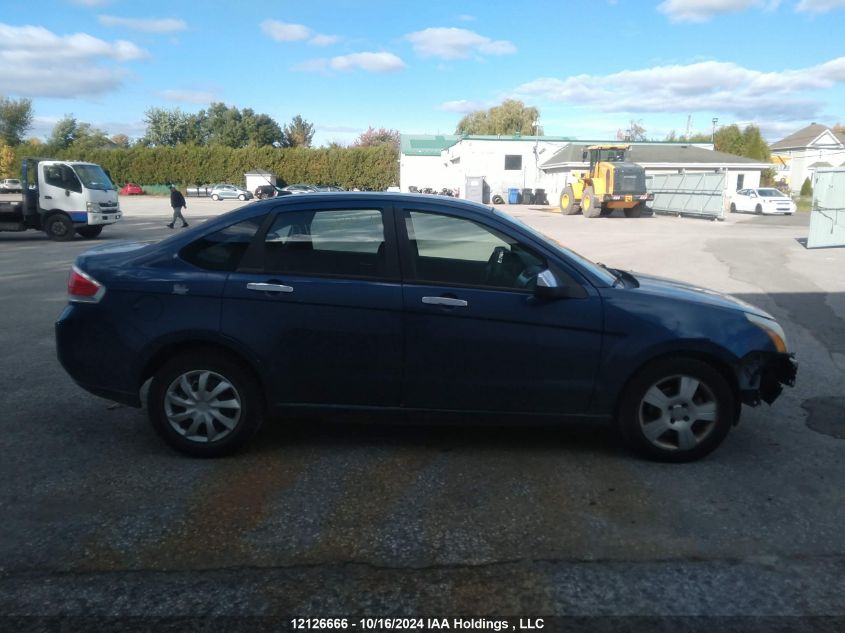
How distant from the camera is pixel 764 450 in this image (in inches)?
190

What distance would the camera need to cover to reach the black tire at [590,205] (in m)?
34.4

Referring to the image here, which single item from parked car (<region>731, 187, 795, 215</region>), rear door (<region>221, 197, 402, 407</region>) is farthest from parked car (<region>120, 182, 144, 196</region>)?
rear door (<region>221, 197, 402, 407</region>)

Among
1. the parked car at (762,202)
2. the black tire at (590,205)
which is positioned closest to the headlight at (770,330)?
the black tire at (590,205)

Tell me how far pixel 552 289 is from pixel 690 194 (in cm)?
3530

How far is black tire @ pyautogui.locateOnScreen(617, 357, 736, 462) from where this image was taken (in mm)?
4387

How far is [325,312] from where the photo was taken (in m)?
4.36

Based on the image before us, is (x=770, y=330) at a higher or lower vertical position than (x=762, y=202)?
higher

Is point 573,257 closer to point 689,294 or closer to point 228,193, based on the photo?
point 689,294

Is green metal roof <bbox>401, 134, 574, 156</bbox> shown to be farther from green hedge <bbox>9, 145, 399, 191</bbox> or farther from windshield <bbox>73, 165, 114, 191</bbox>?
windshield <bbox>73, 165, 114, 191</bbox>

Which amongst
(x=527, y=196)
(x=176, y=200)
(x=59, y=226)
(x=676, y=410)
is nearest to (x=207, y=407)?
(x=676, y=410)

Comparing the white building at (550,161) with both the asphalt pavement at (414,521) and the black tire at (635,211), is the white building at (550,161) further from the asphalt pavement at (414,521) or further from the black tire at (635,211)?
the asphalt pavement at (414,521)

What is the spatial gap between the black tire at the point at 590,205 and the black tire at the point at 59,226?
23.1 m

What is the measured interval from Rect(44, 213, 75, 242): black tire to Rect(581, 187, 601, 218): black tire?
2309 centimetres

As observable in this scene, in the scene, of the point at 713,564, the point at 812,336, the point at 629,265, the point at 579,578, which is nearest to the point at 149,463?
the point at 579,578
